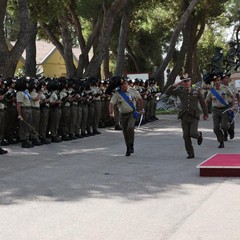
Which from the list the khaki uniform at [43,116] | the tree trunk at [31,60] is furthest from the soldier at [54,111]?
the tree trunk at [31,60]

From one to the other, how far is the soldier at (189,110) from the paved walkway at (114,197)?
1.47 ft

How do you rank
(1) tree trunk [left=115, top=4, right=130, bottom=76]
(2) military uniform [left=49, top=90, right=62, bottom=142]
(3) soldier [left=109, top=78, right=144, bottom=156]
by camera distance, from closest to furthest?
(3) soldier [left=109, top=78, right=144, bottom=156] → (2) military uniform [left=49, top=90, right=62, bottom=142] → (1) tree trunk [left=115, top=4, right=130, bottom=76]

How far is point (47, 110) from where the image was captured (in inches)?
647

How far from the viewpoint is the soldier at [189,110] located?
12555 mm

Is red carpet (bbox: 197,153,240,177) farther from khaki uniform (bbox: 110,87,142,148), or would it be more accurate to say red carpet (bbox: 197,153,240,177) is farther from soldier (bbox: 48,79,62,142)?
soldier (bbox: 48,79,62,142)

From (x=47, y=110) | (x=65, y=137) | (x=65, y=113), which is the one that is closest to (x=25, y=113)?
(x=47, y=110)

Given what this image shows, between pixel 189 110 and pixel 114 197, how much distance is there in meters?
4.71

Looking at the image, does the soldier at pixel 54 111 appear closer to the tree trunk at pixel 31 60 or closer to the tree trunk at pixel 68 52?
the tree trunk at pixel 68 52

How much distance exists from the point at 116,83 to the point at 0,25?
22.5ft

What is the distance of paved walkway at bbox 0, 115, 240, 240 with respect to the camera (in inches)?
257

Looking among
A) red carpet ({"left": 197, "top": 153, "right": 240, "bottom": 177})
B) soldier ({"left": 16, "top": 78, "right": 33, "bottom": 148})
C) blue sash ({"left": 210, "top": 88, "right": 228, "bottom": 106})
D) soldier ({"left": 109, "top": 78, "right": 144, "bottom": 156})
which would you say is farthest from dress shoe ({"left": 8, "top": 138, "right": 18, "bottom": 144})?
red carpet ({"left": 197, "top": 153, "right": 240, "bottom": 177})

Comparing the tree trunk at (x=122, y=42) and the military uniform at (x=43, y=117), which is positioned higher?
the tree trunk at (x=122, y=42)

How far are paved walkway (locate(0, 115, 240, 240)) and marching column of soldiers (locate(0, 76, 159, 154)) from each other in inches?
62.2

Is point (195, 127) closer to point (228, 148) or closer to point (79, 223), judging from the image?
point (228, 148)
